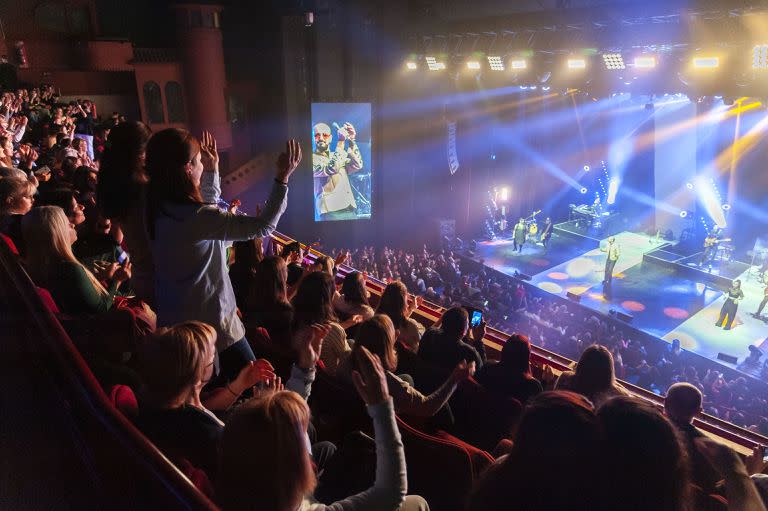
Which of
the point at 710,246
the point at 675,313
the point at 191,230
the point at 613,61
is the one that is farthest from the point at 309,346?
the point at 710,246

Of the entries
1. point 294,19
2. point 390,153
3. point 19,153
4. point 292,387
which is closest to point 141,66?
point 294,19

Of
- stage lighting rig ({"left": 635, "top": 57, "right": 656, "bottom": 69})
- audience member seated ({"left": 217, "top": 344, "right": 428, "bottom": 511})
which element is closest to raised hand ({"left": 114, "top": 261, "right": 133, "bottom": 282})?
audience member seated ({"left": 217, "top": 344, "right": 428, "bottom": 511})

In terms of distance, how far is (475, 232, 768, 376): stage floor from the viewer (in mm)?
11667

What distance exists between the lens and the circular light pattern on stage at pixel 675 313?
12703 mm

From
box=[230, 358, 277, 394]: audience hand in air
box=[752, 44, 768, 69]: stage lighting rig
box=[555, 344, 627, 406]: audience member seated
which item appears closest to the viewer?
box=[230, 358, 277, 394]: audience hand in air

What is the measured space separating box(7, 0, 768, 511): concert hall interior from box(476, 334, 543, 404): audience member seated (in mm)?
23

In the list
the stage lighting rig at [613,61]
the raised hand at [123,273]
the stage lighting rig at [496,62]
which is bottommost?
the raised hand at [123,273]

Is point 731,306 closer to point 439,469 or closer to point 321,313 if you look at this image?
point 321,313

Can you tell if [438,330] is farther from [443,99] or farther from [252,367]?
[443,99]

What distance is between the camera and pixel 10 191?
343 centimetres

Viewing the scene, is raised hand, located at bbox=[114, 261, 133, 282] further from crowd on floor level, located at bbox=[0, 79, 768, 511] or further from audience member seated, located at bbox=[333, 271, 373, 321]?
audience member seated, located at bbox=[333, 271, 373, 321]

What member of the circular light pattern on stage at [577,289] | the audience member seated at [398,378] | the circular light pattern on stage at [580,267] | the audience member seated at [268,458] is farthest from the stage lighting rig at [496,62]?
the audience member seated at [268,458]

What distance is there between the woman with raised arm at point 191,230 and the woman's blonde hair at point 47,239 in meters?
0.67

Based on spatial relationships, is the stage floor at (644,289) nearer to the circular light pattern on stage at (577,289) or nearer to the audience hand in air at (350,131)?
the circular light pattern on stage at (577,289)
